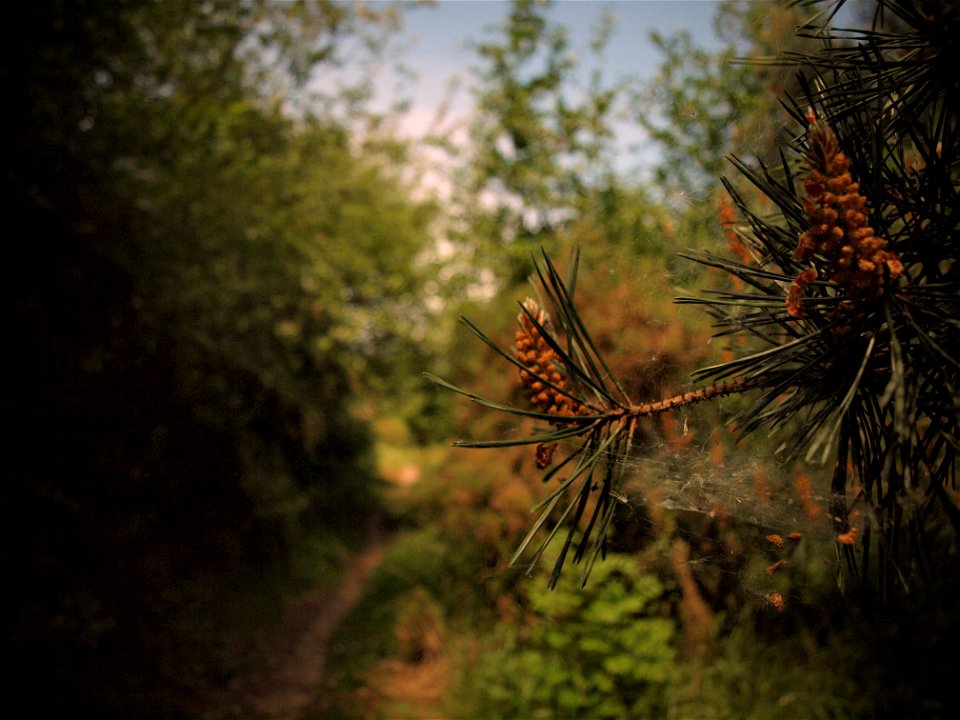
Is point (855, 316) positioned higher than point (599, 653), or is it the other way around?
point (855, 316)

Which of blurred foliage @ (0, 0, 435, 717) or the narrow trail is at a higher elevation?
blurred foliage @ (0, 0, 435, 717)

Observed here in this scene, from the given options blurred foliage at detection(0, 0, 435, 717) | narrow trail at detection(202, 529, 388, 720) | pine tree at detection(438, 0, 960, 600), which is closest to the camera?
pine tree at detection(438, 0, 960, 600)

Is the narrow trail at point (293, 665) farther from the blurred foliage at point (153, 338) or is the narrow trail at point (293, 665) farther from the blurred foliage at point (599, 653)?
the blurred foliage at point (599, 653)

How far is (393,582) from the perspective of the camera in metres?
9.48

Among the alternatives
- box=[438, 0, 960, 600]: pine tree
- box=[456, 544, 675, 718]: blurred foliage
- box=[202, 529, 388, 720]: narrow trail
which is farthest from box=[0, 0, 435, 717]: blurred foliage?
box=[438, 0, 960, 600]: pine tree

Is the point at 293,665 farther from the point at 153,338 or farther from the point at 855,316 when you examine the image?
the point at 855,316

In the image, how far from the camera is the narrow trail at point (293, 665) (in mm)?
5609

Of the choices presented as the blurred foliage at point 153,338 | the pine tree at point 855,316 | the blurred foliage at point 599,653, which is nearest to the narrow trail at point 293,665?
the blurred foliage at point 153,338

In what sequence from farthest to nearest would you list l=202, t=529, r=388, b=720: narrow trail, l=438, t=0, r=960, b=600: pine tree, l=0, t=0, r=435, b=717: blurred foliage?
l=202, t=529, r=388, b=720: narrow trail
l=0, t=0, r=435, b=717: blurred foliage
l=438, t=0, r=960, b=600: pine tree

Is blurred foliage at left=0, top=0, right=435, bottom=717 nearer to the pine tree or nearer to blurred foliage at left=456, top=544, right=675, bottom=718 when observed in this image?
blurred foliage at left=456, top=544, right=675, bottom=718

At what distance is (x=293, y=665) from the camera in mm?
6887

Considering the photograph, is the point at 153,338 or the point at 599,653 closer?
the point at 599,653

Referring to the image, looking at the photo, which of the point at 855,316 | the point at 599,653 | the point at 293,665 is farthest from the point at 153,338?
the point at 855,316

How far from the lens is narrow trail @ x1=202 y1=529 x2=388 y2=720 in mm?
5609
